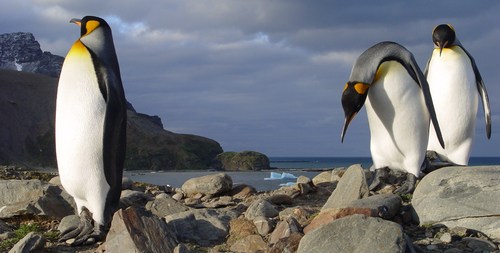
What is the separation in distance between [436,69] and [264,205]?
3.64 metres

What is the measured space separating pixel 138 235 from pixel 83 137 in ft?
4.42

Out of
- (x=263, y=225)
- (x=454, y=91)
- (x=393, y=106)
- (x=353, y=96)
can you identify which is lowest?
(x=263, y=225)

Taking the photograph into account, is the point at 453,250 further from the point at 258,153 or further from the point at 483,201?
the point at 258,153

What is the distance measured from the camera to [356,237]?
422cm

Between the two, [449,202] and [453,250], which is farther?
[449,202]

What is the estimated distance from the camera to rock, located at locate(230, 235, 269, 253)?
16.4 feet

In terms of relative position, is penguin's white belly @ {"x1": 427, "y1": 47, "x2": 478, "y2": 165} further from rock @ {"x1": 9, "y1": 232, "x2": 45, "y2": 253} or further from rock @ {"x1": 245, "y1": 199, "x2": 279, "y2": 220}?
rock @ {"x1": 9, "y1": 232, "x2": 45, "y2": 253}

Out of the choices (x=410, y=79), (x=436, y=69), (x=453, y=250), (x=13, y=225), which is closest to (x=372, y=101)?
(x=410, y=79)

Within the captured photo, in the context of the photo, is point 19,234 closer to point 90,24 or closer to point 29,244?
point 29,244

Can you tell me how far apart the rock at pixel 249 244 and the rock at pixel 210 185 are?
3013 mm

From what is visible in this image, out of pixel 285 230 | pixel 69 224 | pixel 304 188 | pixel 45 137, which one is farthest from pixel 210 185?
pixel 45 137

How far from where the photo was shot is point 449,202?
212 inches

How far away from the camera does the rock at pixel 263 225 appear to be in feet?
17.6

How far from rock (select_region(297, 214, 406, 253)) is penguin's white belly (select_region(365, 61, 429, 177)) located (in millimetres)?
2751
